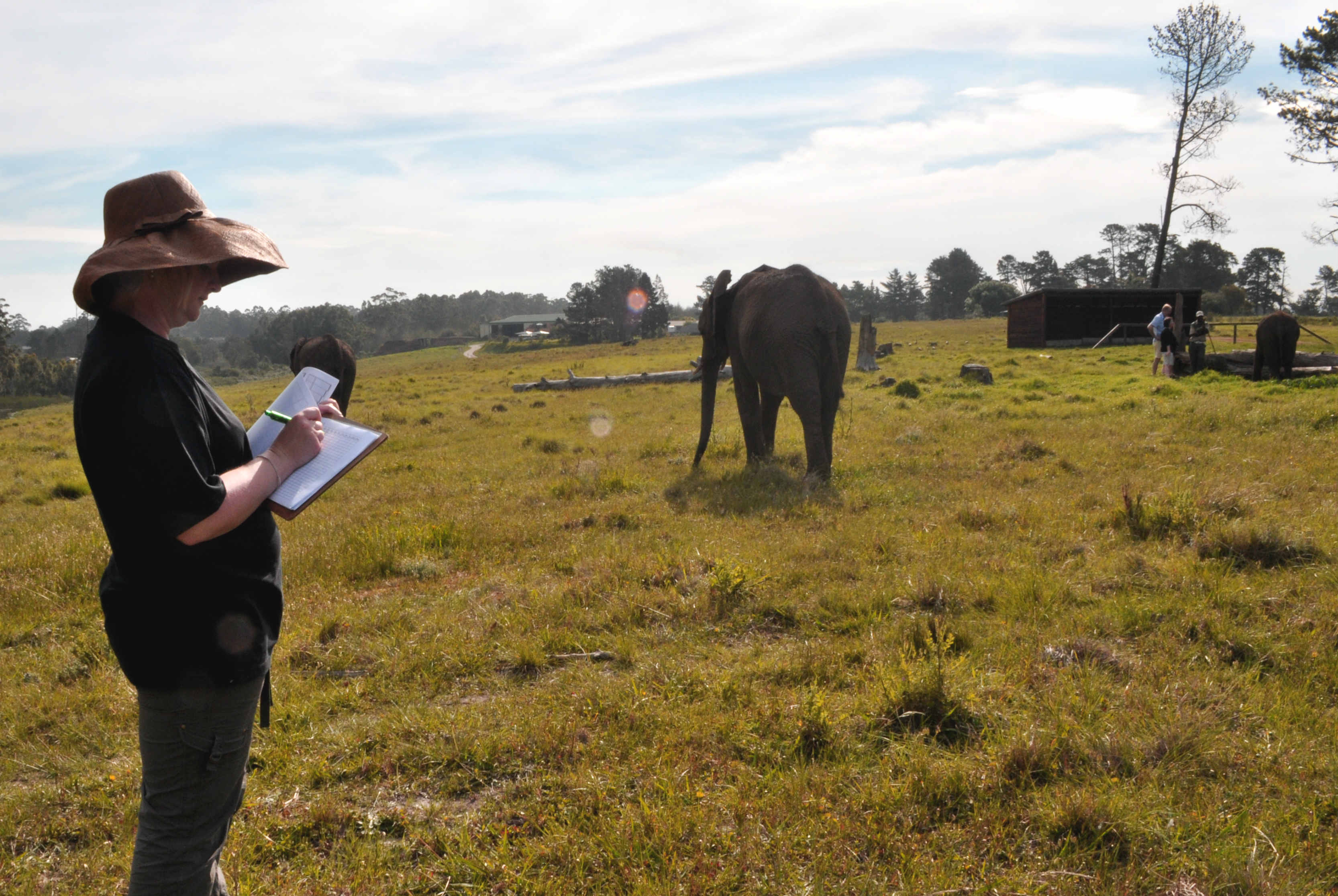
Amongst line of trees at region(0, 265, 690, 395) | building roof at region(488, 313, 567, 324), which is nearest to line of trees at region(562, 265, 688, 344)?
line of trees at region(0, 265, 690, 395)

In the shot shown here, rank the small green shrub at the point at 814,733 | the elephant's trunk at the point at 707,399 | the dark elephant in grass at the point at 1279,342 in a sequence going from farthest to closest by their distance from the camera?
the dark elephant in grass at the point at 1279,342, the elephant's trunk at the point at 707,399, the small green shrub at the point at 814,733

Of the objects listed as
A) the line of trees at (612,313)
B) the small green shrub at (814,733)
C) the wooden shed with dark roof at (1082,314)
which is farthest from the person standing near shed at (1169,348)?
the line of trees at (612,313)

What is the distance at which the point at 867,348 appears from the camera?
27234mm

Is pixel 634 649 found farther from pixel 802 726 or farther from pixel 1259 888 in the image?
pixel 1259 888

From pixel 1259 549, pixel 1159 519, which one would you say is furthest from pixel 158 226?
pixel 1159 519

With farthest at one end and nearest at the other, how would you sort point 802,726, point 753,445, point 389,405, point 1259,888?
point 389,405 → point 753,445 → point 802,726 → point 1259,888

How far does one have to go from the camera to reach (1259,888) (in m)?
2.84

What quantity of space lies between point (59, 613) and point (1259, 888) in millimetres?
7794

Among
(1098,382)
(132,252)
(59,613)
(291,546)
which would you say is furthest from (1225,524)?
(1098,382)

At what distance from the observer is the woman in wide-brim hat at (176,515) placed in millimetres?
2182

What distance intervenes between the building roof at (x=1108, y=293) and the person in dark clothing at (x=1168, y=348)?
16.4m

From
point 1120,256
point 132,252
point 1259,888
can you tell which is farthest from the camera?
point 1120,256

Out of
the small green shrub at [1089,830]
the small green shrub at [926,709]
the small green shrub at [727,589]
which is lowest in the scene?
the small green shrub at [1089,830]

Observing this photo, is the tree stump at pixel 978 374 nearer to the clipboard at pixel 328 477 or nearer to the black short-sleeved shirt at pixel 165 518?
the clipboard at pixel 328 477
